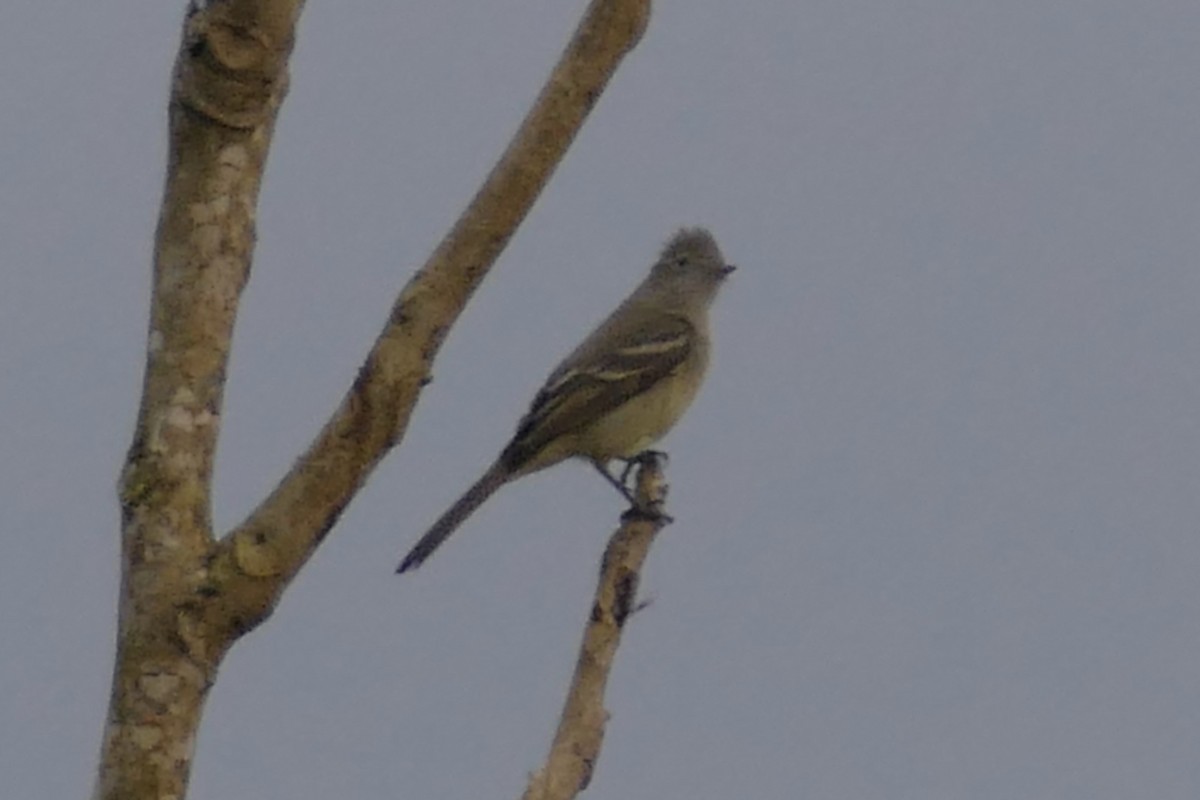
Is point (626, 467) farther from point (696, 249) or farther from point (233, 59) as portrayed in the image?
point (233, 59)

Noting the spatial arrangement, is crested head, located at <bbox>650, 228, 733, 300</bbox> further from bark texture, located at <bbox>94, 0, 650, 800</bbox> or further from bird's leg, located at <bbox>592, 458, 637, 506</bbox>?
bark texture, located at <bbox>94, 0, 650, 800</bbox>

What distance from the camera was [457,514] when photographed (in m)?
9.65

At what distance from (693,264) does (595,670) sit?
8.24 metres

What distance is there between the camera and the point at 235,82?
12.4ft

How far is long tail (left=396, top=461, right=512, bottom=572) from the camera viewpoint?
9156mm

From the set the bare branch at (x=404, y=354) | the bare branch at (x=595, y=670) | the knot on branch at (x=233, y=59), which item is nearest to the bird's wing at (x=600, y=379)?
the bare branch at (x=595, y=670)

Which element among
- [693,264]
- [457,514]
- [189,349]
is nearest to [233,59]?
[189,349]

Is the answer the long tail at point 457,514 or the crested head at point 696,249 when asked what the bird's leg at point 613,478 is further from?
the crested head at point 696,249

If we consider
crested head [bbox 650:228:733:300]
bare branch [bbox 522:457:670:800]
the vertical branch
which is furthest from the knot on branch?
crested head [bbox 650:228:733:300]

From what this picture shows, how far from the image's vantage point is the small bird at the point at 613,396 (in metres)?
10.2

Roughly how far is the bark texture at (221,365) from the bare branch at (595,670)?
24.9 inches

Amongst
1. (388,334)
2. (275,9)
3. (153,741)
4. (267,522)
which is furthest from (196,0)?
(153,741)

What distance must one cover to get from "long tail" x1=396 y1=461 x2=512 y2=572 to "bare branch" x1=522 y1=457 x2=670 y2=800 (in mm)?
4032

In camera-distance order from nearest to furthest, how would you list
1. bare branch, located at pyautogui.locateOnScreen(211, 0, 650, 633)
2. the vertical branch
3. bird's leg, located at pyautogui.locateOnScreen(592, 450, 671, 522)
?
1. the vertical branch
2. bare branch, located at pyautogui.locateOnScreen(211, 0, 650, 633)
3. bird's leg, located at pyautogui.locateOnScreen(592, 450, 671, 522)
